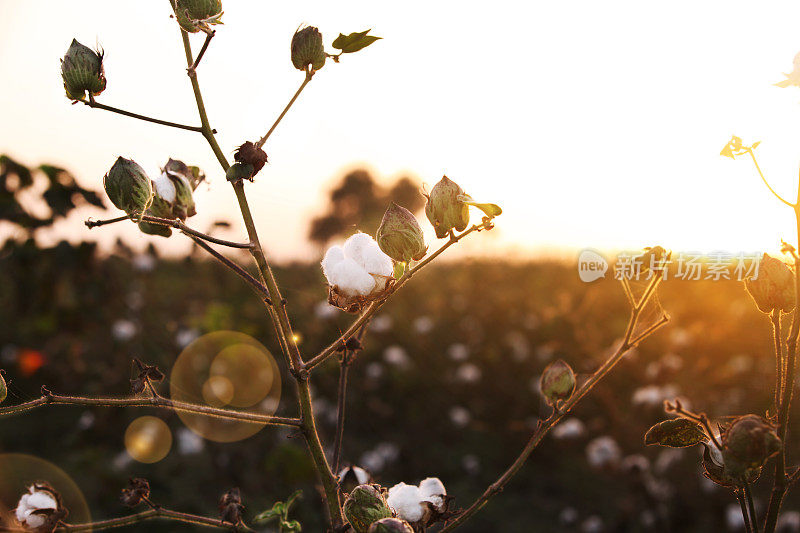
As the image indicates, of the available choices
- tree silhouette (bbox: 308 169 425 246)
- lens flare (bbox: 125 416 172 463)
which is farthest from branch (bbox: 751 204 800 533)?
tree silhouette (bbox: 308 169 425 246)

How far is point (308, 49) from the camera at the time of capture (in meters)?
0.66

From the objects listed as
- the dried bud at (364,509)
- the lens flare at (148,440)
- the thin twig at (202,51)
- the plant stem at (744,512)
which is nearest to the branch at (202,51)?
the thin twig at (202,51)

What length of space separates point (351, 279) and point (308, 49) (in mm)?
273

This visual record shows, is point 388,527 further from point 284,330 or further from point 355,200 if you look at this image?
point 355,200

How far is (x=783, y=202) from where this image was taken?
0.56 metres

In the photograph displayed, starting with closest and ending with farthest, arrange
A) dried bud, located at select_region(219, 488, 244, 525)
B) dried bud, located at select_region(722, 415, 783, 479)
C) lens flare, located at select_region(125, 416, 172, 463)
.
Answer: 1. dried bud, located at select_region(722, 415, 783, 479)
2. dried bud, located at select_region(219, 488, 244, 525)
3. lens flare, located at select_region(125, 416, 172, 463)

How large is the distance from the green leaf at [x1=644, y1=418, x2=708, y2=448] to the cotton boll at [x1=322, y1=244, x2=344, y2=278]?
1.19 feet

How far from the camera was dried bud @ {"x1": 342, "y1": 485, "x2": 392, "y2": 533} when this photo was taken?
1.77 ft

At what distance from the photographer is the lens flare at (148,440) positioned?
2.98 meters

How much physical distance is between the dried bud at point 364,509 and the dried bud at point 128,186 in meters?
0.37

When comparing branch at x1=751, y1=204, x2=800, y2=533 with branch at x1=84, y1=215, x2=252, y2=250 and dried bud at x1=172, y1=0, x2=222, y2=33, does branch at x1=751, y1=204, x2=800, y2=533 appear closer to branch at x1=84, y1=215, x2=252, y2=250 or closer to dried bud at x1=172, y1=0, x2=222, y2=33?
branch at x1=84, y1=215, x2=252, y2=250

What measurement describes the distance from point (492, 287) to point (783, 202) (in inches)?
196

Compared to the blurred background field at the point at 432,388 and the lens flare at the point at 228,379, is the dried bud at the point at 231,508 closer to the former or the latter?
the blurred background field at the point at 432,388

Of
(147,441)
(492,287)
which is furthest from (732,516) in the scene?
(492,287)
